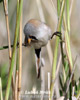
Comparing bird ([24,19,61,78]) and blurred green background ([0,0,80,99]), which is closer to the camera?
bird ([24,19,61,78])

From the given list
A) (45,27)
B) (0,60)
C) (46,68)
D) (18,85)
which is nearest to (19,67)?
(18,85)

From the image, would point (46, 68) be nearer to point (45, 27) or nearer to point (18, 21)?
point (45, 27)

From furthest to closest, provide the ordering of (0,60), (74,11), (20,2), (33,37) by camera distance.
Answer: (74,11) → (0,60) → (33,37) → (20,2)

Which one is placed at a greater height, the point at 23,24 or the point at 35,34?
the point at 23,24

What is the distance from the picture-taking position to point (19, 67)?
2.64 ft

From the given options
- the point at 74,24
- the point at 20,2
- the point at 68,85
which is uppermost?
the point at 74,24

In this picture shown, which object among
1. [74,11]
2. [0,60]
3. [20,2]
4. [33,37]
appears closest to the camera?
[20,2]

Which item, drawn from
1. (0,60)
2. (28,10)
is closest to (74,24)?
(28,10)

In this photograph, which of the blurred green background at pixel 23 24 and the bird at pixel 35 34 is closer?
the bird at pixel 35 34

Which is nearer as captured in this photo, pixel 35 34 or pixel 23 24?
pixel 35 34

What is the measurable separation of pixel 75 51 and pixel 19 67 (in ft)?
3.28

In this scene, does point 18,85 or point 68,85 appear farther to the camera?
point 68,85

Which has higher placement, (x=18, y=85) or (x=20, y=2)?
(x=20, y=2)

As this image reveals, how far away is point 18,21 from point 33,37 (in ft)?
0.44
